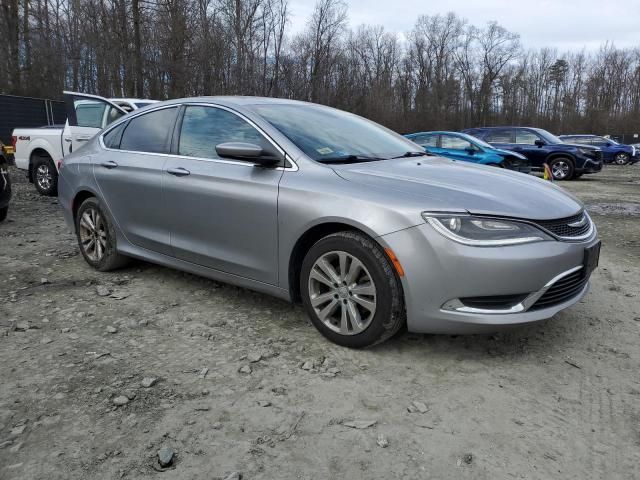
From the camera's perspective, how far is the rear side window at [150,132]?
4.07 m

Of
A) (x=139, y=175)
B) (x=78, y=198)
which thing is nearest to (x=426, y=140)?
(x=78, y=198)

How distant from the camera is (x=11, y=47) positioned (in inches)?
1045

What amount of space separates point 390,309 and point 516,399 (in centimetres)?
76

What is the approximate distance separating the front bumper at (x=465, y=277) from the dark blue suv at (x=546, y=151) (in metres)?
13.7

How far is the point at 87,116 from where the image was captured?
8.70 meters

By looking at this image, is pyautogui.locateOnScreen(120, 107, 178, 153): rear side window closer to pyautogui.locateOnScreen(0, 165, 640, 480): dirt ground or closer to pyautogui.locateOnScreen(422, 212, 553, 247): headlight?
pyautogui.locateOnScreen(0, 165, 640, 480): dirt ground

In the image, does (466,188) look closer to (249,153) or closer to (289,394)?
(249,153)

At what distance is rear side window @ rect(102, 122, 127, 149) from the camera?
4.53m

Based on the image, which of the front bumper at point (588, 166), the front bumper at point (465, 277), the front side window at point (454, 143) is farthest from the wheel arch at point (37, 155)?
the front bumper at point (588, 166)

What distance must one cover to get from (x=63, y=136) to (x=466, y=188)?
8214mm

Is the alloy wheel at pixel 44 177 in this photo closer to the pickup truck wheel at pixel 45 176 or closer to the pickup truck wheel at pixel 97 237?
the pickup truck wheel at pixel 45 176

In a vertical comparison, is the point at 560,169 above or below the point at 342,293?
above

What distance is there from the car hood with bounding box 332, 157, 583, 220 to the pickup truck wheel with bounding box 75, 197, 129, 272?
242 centimetres

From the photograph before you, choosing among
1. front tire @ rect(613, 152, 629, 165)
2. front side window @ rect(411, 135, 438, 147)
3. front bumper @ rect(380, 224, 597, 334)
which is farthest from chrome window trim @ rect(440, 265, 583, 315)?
front tire @ rect(613, 152, 629, 165)
